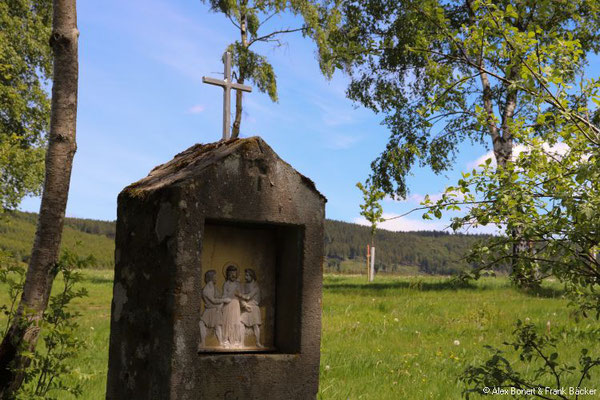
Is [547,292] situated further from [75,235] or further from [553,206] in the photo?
[75,235]

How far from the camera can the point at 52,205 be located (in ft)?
17.0

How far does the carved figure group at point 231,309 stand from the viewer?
13.2ft

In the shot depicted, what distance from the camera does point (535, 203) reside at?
4.23 metres

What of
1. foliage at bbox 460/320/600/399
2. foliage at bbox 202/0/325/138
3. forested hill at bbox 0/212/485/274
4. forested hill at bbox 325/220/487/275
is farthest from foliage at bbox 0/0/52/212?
forested hill at bbox 325/220/487/275

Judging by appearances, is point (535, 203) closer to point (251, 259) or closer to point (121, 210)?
point (251, 259)

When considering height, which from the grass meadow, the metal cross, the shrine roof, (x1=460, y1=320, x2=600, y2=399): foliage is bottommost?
the grass meadow

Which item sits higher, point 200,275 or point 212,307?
point 200,275

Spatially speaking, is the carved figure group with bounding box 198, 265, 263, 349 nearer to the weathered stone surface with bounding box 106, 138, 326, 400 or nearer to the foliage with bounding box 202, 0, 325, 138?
the weathered stone surface with bounding box 106, 138, 326, 400

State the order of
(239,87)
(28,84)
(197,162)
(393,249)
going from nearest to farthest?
(197,162) < (239,87) < (28,84) < (393,249)

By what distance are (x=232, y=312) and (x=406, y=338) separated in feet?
17.8

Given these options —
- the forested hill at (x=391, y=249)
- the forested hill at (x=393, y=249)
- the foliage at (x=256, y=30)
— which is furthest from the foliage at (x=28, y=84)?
the forested hill at (x=391, y=249)

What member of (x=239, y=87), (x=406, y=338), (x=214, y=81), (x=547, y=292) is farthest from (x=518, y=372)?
(x=547, y=292)

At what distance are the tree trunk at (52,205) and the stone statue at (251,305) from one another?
190 cm

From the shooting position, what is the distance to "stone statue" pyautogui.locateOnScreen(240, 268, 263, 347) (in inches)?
165
